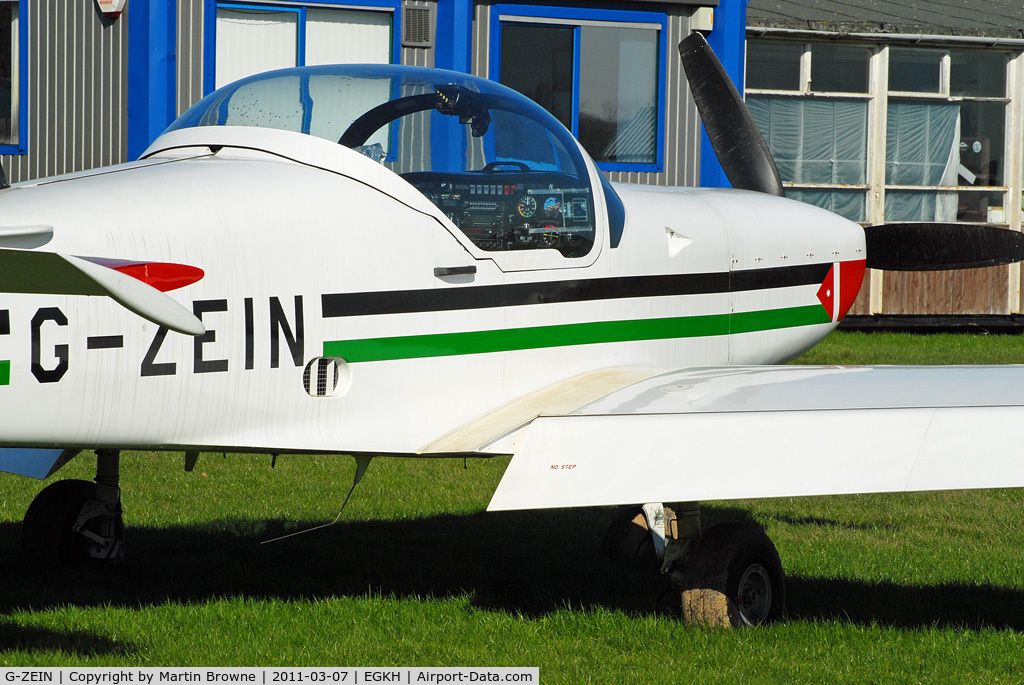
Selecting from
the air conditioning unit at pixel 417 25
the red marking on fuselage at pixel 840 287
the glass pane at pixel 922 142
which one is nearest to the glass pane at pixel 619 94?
the air conditioning unit at pixel 417 25

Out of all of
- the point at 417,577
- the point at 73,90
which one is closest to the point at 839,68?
the point at 73,90

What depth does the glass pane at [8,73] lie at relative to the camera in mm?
12438

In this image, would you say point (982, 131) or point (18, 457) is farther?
point (982, 131)

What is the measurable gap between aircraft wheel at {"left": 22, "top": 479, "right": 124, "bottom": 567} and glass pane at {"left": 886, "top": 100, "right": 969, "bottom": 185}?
600 inches

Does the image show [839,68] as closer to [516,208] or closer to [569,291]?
[569,291]

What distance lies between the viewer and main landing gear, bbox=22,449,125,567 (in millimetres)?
5508

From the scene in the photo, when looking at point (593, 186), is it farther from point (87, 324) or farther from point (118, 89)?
point (118, 89)

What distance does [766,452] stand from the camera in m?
3.86

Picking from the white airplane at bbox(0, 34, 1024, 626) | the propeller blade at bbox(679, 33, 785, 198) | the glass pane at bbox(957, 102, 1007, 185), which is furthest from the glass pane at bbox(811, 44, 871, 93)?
the white airplane at bbox(0, 34, 1024, 626)

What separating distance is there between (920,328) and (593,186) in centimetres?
1409

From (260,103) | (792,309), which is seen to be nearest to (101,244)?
(260,103)

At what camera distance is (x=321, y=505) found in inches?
280

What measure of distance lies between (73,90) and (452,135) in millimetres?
8547

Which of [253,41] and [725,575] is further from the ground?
[253,41]
